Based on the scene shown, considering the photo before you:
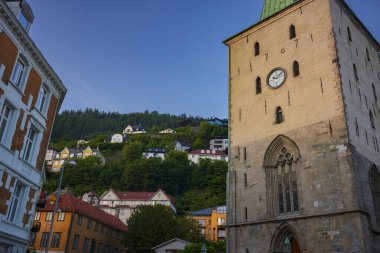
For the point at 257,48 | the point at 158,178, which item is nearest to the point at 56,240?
the point at 257,48

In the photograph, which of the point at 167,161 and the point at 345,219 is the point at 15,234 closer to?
the point at 345,219

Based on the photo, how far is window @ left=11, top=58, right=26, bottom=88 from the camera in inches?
691

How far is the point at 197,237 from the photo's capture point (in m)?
54.9

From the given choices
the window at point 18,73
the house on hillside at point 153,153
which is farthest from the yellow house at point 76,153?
the window at point 18,73

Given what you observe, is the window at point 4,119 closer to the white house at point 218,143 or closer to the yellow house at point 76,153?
the yellow house at point 76,153

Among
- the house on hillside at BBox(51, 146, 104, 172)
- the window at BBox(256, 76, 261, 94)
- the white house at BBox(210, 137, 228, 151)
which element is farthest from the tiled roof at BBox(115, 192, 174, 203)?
the window at BBox(256, 76, 261, 94)

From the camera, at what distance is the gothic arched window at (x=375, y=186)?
66.7ft

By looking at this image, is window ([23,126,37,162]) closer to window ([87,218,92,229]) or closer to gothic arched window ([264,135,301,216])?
gothic arched window ([264,135,301,216])

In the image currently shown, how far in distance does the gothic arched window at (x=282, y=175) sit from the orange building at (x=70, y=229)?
1118 inches

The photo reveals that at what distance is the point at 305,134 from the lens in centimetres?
2136

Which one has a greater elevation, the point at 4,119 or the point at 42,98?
the point at 42,98

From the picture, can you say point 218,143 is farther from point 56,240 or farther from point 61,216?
point 56,240

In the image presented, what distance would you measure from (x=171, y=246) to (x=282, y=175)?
24534mm

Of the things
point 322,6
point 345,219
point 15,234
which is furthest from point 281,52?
point 15,234
